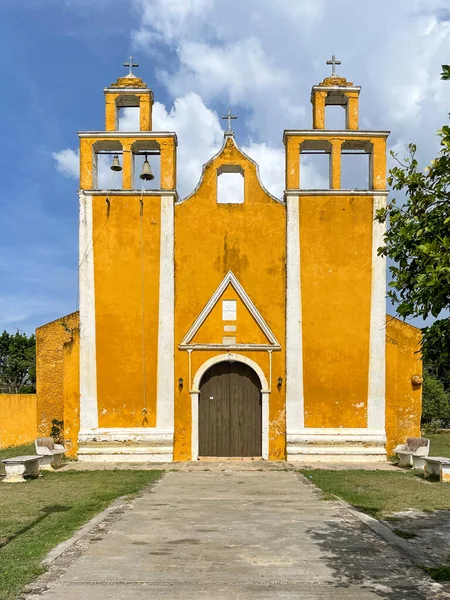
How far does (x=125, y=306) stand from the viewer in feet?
50.2

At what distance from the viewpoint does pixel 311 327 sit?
15.2 meters

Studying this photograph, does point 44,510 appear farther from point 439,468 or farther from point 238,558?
point 439,468

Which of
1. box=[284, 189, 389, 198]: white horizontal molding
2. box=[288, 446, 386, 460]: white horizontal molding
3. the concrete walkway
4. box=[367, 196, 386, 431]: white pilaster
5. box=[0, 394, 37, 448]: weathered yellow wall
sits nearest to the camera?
the concrete walkway

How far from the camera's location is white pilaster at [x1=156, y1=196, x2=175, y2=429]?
49.2 feet

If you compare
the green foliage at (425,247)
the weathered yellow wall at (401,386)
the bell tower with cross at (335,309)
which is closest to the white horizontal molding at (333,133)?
the bell tower with cross at (335,309)

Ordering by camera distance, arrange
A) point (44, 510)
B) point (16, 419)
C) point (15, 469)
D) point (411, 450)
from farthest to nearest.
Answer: point (16, 419) → point (411, 450) → point (15, 469) → point (44, 510)

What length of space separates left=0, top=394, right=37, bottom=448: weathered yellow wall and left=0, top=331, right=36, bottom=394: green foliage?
20342mm

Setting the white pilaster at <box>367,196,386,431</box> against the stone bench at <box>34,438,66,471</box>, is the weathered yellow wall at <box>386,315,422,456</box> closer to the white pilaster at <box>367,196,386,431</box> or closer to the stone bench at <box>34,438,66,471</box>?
the white pilaster at <box>367,196,386,431</box>

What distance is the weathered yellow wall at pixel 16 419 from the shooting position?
2062 cm

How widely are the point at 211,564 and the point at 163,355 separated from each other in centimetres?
932

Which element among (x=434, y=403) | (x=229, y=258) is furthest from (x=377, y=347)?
(x=434, y=403)

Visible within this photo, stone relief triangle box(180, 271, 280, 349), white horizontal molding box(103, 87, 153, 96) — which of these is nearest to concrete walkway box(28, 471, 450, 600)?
stone relief triangle box(180, 271, 280, 349)

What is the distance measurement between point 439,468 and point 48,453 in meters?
8.16

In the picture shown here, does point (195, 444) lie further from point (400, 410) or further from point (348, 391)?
point (400, 410)
